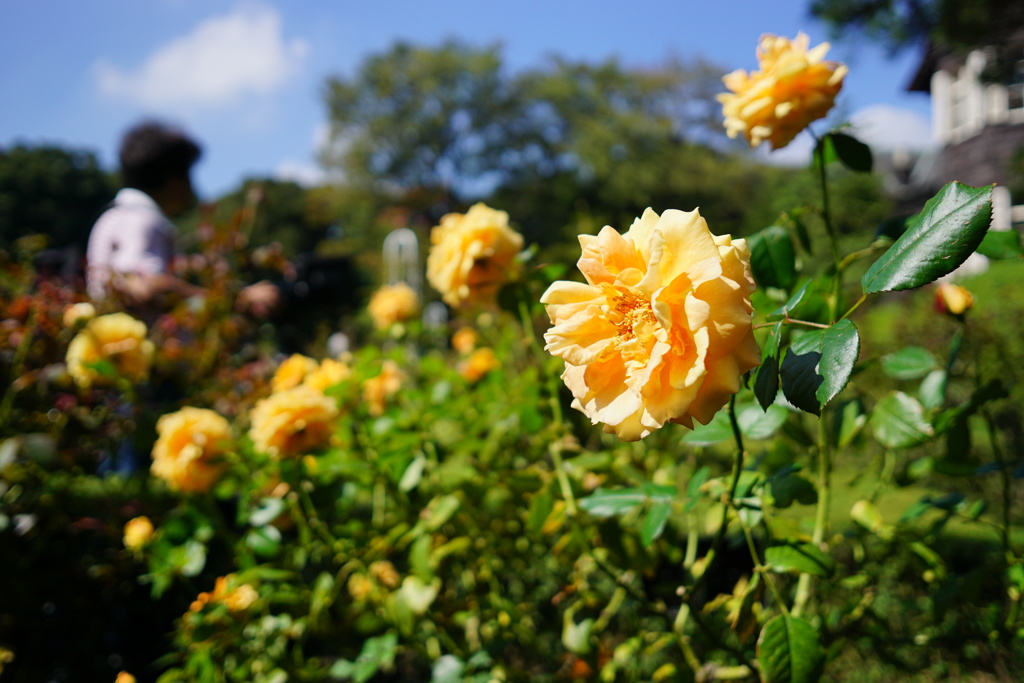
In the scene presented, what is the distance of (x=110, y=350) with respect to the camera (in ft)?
4.75

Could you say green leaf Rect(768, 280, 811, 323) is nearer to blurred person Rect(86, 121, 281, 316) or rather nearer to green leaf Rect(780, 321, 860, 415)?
green leaf Rect(780, 321, 860, 415)

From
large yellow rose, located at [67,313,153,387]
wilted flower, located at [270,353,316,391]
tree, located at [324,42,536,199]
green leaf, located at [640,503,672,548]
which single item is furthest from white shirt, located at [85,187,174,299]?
tree, located at [324,42,536,199]

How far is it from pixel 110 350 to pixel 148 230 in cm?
92

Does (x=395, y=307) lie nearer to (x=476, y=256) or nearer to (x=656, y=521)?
(x=476, y=256)

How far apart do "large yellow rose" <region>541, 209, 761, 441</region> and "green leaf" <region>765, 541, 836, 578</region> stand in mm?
323

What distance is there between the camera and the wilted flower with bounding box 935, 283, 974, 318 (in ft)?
3.47

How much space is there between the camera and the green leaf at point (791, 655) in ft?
2.25

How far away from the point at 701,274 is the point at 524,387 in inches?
28.5

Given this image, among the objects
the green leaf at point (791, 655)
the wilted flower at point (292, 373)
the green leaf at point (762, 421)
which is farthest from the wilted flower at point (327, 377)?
the green leaf at point (791, 655)

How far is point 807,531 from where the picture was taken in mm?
1063

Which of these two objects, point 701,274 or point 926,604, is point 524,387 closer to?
point 701,274

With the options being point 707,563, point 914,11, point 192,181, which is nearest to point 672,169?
point 914,11

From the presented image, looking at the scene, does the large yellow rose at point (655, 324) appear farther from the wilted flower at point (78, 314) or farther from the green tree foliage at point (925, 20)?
the green tree foliage at point (925, 20)

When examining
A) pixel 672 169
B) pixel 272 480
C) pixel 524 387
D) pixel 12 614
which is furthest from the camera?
pixel 672 169
